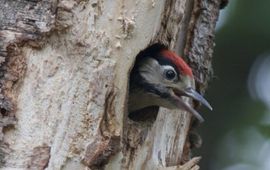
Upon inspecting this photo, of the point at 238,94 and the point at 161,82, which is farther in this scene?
the point at 238,94

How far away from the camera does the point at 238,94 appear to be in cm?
562

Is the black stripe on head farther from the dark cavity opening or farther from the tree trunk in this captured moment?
the tree trunk

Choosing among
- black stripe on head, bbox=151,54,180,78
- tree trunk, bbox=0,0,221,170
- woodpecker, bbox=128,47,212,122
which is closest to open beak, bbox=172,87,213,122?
woodpecker, bbox=128,47,212,122

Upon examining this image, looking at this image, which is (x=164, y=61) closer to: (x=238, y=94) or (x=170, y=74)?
(x=170, y=74)

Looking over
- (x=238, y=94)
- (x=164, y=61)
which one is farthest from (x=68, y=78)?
(x=238, y=94)

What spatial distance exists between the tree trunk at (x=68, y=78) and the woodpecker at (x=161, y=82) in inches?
11.9

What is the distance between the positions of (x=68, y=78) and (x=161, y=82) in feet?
2.25

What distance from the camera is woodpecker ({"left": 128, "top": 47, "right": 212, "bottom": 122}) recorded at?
329 cm

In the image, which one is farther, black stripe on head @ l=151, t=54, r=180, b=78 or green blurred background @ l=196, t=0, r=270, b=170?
green blurred background @ l=196, t=0, r=270, b=170

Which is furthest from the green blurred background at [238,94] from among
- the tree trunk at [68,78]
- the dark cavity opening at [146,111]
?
the tree trunk at [68,78]

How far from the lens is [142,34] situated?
9.83ft

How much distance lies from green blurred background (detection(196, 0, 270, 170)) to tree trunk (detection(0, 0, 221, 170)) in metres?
2.51

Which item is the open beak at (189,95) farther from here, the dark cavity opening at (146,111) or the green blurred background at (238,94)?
the green blurred background at (238,94)

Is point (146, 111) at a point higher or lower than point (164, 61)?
lower
